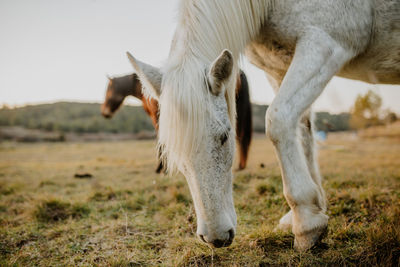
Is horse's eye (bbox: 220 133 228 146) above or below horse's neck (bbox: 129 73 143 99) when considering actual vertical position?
below

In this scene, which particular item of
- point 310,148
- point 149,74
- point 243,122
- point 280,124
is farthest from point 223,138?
point 243,122

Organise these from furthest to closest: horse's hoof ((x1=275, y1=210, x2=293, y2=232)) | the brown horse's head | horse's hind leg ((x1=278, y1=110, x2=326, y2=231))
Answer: the brown horse's head
horse's hind leg ((x1=278, y1=110, x2=326, y2=231))
horse's hoof ((x1=275, y1=210, x2=293, y2=232))

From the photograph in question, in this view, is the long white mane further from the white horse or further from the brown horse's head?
the brown horse's head

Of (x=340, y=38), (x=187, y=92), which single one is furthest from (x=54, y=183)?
(x=340, y=38)

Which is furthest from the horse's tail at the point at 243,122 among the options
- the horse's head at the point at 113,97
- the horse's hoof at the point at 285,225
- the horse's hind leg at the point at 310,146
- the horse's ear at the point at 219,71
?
the horse's head at the point at 113,97

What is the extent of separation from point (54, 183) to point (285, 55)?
5.26 meters

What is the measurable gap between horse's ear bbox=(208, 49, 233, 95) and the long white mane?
60 mm

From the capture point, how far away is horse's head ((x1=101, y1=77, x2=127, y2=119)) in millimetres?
7012

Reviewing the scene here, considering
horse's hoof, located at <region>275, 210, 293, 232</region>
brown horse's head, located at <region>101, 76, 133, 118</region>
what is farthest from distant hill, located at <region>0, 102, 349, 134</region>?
horse's hoof, located at <region>275, 210, 293, 232</region>

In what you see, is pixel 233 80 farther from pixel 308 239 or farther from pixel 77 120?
pixel 77 120

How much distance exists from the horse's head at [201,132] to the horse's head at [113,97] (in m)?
5.74

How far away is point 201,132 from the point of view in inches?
60.7

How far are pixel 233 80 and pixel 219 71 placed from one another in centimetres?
38

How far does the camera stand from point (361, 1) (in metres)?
1.75
